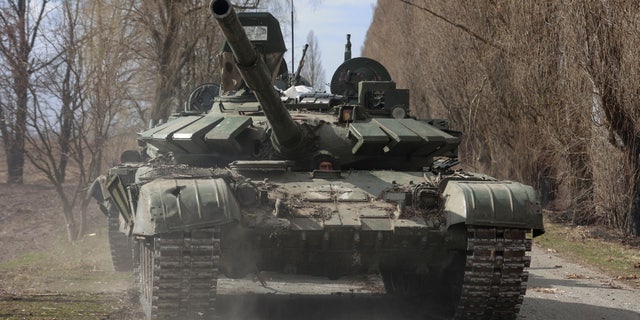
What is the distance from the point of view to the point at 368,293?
12.8 m

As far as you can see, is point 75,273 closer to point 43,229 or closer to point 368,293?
point 368,293

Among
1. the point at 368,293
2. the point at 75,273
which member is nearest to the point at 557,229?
the point at 368,293

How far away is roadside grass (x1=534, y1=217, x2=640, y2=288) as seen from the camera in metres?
15.1

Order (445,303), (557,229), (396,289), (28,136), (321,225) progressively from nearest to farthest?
(321,225) < (445,303) < (396,289) < (28,136) < (557,229)

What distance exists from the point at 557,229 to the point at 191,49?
393 inches

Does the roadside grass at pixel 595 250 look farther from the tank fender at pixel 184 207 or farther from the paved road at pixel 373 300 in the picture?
the tank fender at pixel 184 207

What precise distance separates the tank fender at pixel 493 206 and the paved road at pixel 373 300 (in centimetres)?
176

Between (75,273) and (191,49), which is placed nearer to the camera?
(75,273)

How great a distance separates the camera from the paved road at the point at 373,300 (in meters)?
10.7

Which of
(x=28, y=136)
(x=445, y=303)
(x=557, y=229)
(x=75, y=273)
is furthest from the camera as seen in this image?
(x=557, y=229)

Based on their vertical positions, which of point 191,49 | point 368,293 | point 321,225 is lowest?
point 368,293

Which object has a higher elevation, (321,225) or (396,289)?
(321,225)

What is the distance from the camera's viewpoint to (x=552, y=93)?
65.6ft

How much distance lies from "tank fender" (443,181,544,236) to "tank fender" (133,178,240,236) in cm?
212
